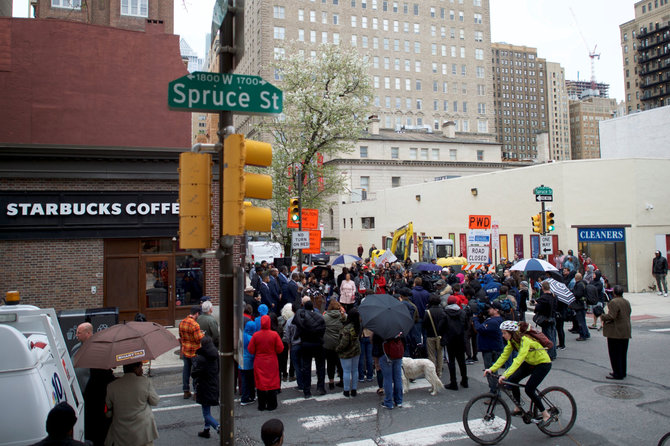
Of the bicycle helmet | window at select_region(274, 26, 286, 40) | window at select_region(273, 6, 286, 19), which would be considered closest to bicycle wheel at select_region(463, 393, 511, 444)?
the bicycle helmet

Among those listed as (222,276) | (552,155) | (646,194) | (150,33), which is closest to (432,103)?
(646,194)

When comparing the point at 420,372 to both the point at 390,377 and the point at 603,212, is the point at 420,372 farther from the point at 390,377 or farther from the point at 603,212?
the point at 603,212

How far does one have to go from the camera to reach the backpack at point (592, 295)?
46.8 feet

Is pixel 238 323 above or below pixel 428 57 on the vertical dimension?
below

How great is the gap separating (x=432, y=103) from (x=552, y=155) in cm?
12507

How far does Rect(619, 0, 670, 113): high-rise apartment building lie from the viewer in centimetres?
10750

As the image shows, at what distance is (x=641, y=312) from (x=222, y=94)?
19.7 metres

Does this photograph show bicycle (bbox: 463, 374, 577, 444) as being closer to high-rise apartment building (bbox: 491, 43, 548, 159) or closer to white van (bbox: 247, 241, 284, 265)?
white van (bbox: 247, 241, 284, 265)

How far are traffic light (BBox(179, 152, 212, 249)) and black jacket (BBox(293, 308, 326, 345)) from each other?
5621mm

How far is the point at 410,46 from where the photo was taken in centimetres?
8756

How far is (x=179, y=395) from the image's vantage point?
9969 mm

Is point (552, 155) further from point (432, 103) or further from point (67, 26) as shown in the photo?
point (67, 26)

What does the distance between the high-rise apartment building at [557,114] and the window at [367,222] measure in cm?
16151

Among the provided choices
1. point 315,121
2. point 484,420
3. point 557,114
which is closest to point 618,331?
point 484,420
